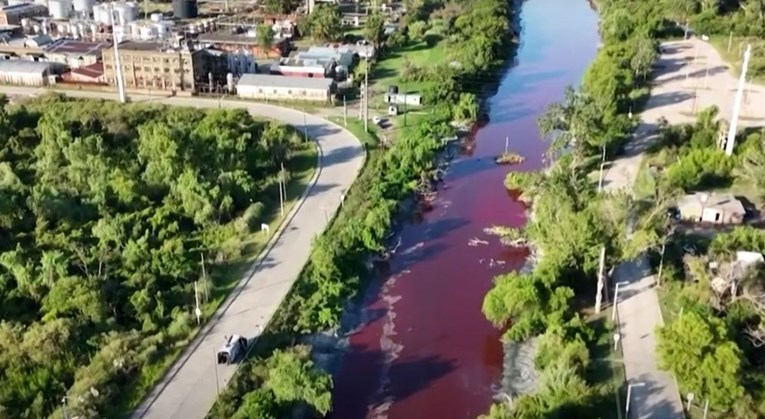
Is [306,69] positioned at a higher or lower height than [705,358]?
higher

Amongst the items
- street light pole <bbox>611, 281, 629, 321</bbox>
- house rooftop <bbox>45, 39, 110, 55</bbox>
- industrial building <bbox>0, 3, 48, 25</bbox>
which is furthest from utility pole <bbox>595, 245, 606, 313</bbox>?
industrial building <bbox>0, 3, 48, 25</bbox>

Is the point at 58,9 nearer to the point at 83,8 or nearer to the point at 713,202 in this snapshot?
the point at 83,8

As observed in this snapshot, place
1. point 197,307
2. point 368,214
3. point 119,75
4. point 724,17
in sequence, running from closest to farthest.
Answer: point 197,307, point 368,214, point 119,75, point 724,17

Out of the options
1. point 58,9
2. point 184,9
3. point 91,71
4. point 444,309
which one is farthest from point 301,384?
point 58,9

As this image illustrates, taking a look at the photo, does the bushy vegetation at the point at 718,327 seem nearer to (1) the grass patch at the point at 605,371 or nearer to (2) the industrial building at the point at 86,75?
(1) the grass patch at the point at 605,371

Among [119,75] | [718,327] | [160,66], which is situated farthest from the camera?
[160,66]

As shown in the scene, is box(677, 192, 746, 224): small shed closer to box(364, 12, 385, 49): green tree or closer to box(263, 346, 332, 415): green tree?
box(263, 346, 332, 415): green tree
